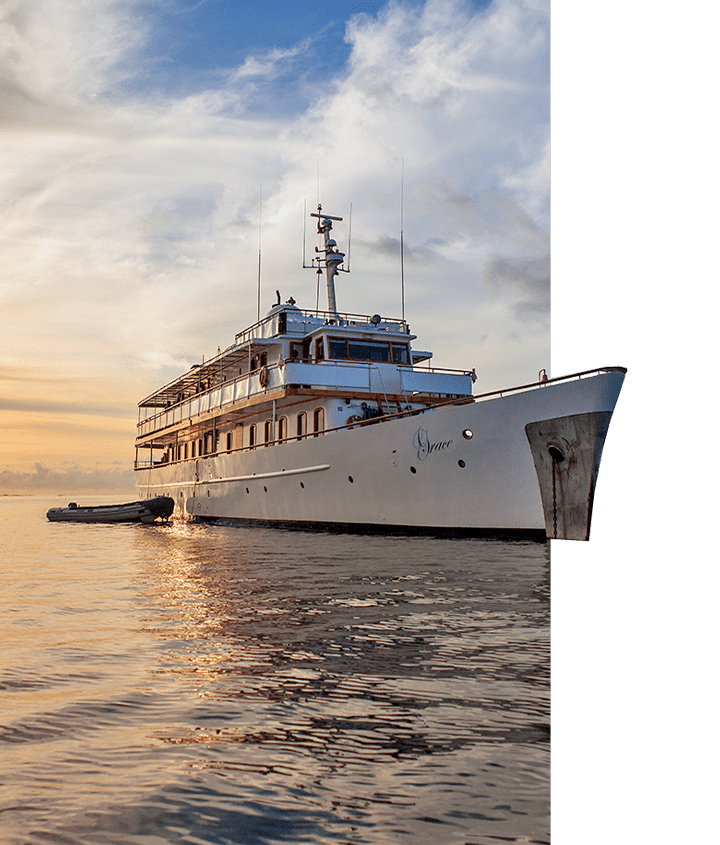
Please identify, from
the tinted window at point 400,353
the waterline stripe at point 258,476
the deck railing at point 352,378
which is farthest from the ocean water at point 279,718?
the tinted window at point 400,353

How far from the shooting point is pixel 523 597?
7.41m

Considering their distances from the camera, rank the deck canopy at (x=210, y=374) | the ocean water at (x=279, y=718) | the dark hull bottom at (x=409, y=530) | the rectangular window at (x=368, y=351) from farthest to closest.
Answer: the deck canopy at (x=210, y=374)
the rectangular window at (x=368, y=351)
the dark hull bottom at (x=409, y=530)
the ocean water at (x=279, y=718)

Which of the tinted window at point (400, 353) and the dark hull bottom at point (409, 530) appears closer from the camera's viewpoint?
the dark hull bottom at point (409, 530)

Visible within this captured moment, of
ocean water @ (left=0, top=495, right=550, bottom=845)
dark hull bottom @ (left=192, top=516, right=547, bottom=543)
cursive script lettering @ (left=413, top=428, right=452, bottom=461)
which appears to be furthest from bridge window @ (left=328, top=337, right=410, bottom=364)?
ocean water @ (left=0, top=495, right=550, bottom=845)

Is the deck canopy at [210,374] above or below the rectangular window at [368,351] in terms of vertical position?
above

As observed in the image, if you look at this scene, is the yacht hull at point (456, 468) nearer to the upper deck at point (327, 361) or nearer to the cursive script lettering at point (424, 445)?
the cursive script lettering at point (424, 445)

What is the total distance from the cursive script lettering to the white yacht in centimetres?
3

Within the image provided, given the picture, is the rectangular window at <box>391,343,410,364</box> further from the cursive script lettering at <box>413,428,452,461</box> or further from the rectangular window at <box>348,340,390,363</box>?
the cursive script lettering at <box>413,428,452,461</box>

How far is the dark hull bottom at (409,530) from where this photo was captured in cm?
1436

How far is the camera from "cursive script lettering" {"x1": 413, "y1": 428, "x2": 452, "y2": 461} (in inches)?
611

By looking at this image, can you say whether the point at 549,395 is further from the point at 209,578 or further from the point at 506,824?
the point at 506,824

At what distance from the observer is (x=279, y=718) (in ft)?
11.3

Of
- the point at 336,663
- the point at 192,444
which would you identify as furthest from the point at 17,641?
the point at 192,444

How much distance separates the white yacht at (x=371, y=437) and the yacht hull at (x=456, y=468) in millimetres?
31
